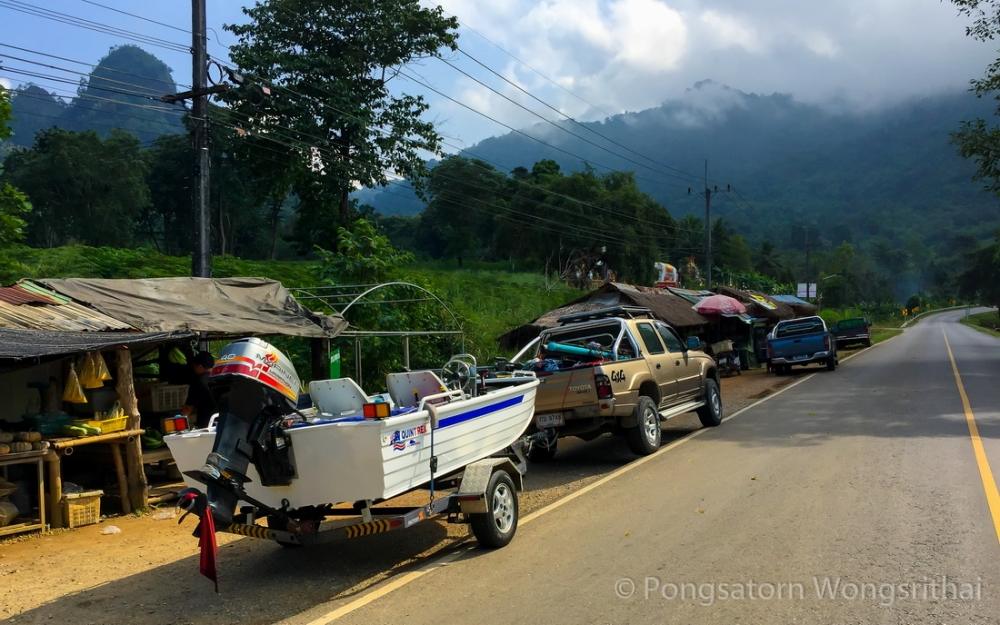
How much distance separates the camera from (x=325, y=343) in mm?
12992

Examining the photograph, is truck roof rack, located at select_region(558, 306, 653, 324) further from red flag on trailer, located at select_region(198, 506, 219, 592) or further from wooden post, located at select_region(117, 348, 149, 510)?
red flag on trailer, located at select_region(198, 506, 219, 592)

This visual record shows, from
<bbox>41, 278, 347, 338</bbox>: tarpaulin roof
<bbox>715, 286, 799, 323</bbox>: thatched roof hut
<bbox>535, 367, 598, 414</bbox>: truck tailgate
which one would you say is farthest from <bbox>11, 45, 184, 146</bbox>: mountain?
<bbox>535, 367, 598, 414</bbox>: truck tailgate

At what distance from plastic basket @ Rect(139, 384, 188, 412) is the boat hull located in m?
5.50

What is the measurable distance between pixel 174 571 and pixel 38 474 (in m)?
2.70

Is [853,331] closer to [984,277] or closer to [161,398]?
[161,398]

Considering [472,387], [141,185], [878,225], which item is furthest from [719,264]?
[878,225]

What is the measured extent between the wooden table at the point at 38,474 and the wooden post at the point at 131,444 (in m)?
0.98

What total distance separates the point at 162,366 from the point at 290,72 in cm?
2247

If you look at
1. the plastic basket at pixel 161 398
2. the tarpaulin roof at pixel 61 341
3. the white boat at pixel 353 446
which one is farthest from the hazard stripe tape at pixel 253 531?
the plastic basket at pixel 161 398

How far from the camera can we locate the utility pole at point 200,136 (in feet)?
42.5

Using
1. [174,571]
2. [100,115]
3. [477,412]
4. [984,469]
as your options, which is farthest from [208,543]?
[100,115]

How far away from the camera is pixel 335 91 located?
3150 centimetres

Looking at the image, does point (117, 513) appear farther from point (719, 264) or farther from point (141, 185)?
point (719, 264)

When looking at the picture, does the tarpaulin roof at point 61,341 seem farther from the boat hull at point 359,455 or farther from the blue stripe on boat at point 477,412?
the blue stripe on boat at point 477,412
